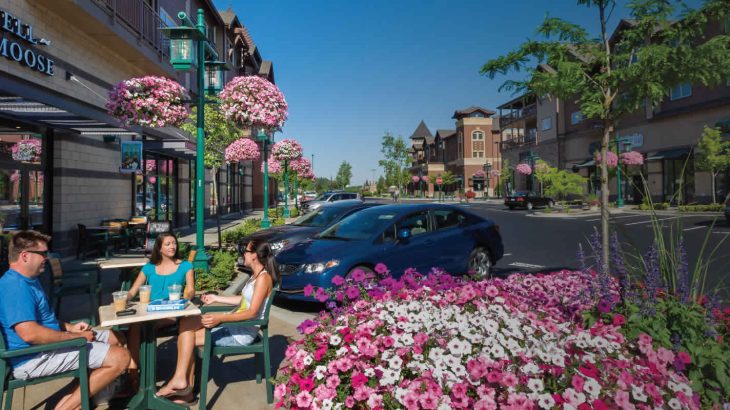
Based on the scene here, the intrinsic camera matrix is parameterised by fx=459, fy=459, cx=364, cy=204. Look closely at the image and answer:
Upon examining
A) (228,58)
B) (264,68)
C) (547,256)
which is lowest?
(547,256)

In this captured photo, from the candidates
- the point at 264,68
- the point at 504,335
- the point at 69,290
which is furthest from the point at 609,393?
the point at 264,68

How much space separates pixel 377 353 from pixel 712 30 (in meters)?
36.1

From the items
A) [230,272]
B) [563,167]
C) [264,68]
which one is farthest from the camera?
[563,167]

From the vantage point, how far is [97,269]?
5.91 metres

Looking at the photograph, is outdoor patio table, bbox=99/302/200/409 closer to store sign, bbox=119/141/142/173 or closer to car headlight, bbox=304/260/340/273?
car headlight, bbox=304/260/340/273

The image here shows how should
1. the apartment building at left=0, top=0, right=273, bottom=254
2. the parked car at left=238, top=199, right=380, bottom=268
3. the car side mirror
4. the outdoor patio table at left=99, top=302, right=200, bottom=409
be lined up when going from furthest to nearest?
the parked car at left=238, top=199, right=380, bottom=268 < the apartment building at left=0, top=0, right=273, bottom=254 < the car side mirror < the outdoor patio table at left=99, top=302, right=200, bottom=409

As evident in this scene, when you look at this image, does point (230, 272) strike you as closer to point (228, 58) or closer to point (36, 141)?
point (36, 141)

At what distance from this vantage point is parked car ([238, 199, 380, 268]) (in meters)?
9.43

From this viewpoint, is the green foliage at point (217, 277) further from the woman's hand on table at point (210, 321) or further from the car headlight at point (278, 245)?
the woman's hand on table at point (210, 321)

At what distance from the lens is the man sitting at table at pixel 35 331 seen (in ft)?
10.3

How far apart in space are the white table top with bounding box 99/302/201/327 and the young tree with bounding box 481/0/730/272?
14.3 feet

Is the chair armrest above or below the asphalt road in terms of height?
above

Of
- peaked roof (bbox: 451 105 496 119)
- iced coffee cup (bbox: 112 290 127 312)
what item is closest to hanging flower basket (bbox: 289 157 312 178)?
iced coffee cup (bbox: 112 290 127 312)

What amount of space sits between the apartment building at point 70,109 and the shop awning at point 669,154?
33721 millimetres
